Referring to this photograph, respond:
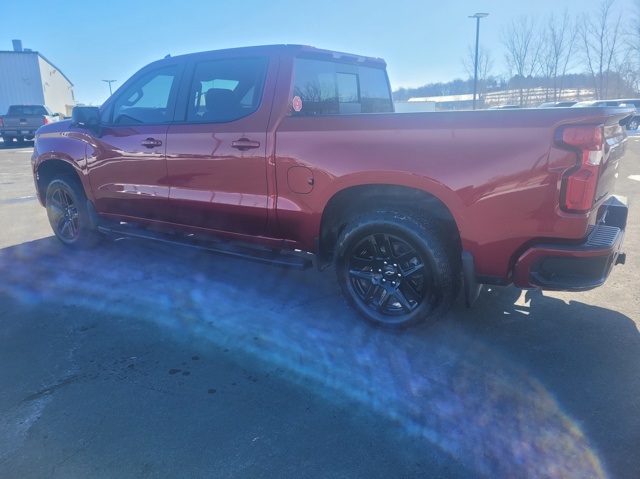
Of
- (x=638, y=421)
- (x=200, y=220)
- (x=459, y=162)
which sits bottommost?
(x=638, y=421)

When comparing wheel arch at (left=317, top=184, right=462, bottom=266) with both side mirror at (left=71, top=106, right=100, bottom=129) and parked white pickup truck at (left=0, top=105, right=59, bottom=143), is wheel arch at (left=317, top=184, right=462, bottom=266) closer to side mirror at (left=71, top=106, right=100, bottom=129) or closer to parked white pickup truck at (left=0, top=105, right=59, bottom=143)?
side mirror at (left=71, top=106, right=100, bottom=129)

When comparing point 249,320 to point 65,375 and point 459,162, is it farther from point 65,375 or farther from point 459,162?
point 459,162

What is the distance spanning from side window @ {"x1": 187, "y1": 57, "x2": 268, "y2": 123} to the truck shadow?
60.7 inches

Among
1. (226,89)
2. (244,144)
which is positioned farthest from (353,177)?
(226,89)

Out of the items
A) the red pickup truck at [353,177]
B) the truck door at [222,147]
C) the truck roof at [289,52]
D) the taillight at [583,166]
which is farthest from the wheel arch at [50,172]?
the taillight at [583,166]

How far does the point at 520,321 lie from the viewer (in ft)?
12.4

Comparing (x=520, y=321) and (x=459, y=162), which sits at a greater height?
(x=459, y=162)

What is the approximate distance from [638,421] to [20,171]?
15.2 metres

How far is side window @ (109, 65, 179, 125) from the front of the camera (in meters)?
4.57

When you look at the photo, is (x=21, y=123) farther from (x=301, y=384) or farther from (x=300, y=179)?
(x=301, y=384)

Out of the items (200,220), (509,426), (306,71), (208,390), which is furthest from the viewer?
(200,220)

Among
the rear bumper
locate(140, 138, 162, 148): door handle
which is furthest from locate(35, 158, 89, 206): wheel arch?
the rear bumper

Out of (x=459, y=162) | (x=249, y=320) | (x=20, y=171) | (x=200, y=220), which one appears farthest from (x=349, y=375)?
(x=20, y=171)

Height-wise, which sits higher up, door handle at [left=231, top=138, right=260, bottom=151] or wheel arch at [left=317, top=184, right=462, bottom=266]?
door handle at [left=231, top=138, right=260, bottom=151]
